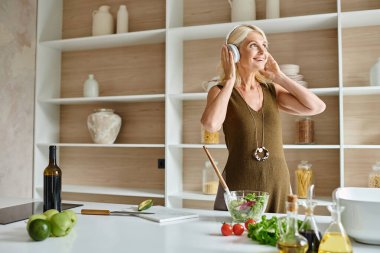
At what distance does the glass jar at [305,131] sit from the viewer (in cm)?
268

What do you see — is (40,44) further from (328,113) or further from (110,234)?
(110,234)

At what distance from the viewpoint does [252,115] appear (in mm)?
1845

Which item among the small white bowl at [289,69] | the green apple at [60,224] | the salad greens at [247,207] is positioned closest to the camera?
the green apple at [60,224]

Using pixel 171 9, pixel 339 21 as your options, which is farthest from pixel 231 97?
pixel 171 9

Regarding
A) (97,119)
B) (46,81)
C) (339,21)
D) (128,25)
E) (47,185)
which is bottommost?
(47,185)

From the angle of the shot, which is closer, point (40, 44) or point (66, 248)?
point (66, 248)

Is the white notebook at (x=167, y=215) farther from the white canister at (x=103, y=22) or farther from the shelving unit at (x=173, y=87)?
the white canister at (x=103, y=22)

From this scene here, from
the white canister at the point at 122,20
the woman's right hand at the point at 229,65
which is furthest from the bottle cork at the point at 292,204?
the white canister at the point at 122,20

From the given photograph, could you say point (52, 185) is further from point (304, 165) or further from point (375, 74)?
point (375, 74)

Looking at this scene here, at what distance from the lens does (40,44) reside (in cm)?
332

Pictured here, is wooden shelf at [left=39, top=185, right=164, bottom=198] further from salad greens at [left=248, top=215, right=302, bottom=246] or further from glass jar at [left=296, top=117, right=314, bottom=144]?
salad greens at [left=248, top=215, right=302, bottom=246]

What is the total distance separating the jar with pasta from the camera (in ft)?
8.64

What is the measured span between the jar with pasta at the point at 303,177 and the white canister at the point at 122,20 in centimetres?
171

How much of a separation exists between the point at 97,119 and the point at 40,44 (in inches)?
32.9
